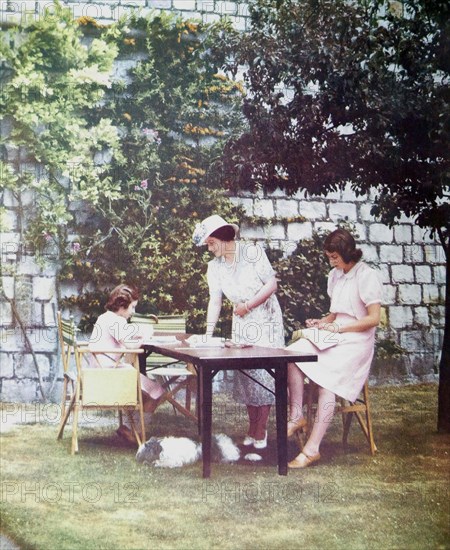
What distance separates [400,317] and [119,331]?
4.41 ft

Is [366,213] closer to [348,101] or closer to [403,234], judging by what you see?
[403,234]

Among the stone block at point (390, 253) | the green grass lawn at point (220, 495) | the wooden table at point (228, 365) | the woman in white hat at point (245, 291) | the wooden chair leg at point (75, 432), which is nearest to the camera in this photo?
the green grass lawn at point (220, 495)

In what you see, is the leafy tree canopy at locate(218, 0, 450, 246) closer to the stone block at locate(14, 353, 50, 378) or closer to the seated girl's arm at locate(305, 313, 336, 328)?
the seated girl's arm at locate(305, 313, 336, 328)

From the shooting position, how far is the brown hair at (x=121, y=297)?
3719mm

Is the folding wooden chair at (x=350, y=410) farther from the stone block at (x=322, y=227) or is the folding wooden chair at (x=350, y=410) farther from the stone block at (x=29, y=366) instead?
the stone block at (x=29, y=366)

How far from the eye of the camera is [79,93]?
3729 millimetres

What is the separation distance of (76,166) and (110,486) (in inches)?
57.9

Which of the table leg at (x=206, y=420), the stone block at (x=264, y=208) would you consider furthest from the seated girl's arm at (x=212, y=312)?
the stone block at (x=264, y=208)

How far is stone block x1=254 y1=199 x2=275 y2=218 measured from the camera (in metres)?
3.79

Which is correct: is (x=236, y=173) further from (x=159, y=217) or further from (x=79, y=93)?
(x=79, y=93)

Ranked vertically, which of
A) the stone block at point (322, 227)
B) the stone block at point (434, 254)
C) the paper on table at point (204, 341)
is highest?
the stone block at point (322, 227)

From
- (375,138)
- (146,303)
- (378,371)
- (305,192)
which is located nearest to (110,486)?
(146,303)

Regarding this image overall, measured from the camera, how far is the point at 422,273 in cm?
385

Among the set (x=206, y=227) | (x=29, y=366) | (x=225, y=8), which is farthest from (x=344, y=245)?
(x=29, y=366)
